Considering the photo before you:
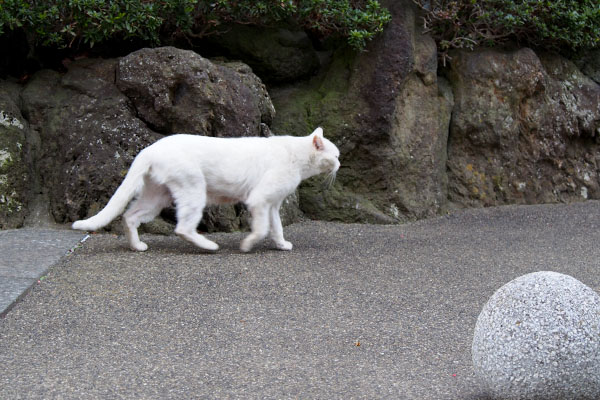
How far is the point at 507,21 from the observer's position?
8.55 metres

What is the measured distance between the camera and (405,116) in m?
8.34

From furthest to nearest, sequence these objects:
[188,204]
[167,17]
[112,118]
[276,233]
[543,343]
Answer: [167,17], [112,118], [276,233], [188,204], [543,343]

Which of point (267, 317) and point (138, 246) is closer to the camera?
point (267, 317)

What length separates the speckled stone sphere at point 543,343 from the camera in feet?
10.1

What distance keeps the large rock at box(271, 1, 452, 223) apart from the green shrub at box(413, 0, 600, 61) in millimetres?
367

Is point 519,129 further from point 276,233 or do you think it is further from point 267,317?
point 267,317

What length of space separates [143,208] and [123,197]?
1.28ft

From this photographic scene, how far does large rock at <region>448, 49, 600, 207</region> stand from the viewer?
8.83 m

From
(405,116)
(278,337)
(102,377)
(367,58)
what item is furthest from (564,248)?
(102,377)

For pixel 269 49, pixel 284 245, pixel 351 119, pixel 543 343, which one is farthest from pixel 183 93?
pixel 543 343

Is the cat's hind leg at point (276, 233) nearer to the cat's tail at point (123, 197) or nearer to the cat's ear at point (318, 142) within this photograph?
the cat's ear at point (318, 142)

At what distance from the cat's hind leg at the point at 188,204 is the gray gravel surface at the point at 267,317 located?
0.69ft

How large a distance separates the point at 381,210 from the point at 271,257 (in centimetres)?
255

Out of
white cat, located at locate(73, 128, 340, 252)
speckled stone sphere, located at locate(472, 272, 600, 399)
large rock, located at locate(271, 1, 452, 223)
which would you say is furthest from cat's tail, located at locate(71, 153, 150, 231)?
speckled stone sphere, located at locate(472, 272, 600, 399)
